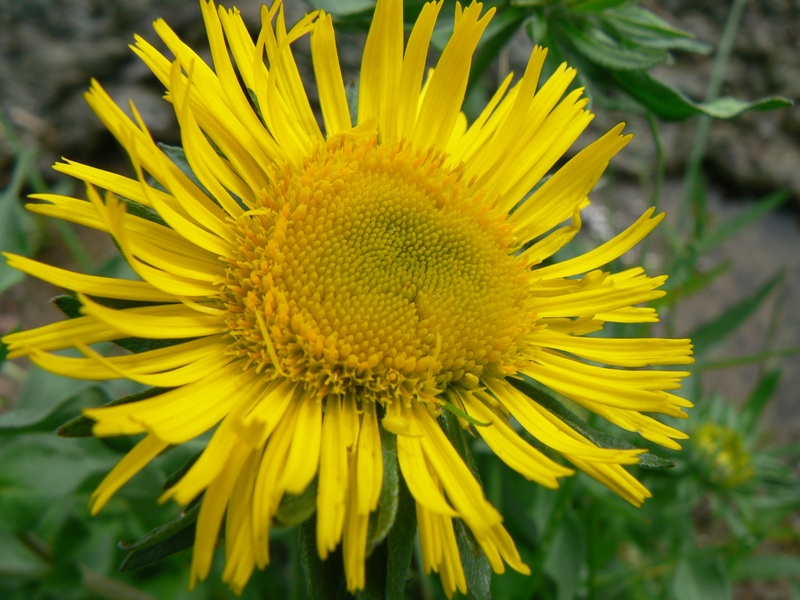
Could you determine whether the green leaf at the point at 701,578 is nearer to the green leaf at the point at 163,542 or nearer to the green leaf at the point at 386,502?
the green leaf at the point at 386,502

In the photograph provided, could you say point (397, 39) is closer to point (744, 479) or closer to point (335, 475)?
point (335, 475)

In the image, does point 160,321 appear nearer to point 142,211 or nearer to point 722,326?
point 142,211

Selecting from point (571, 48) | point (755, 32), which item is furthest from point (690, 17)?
point (571, 48)

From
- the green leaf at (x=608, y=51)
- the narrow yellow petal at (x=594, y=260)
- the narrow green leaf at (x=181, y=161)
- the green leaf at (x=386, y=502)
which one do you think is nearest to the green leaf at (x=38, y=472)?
the narrow green leaf at (x=181, y=161)

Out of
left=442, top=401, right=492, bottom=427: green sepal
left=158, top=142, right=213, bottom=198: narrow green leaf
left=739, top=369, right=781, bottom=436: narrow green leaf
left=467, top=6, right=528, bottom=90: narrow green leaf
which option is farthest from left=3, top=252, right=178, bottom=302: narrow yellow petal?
left=739, top=369, right=781, bottom=436: narrow green leaf

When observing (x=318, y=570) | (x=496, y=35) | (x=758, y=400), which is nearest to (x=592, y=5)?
(x=496, y=35)
